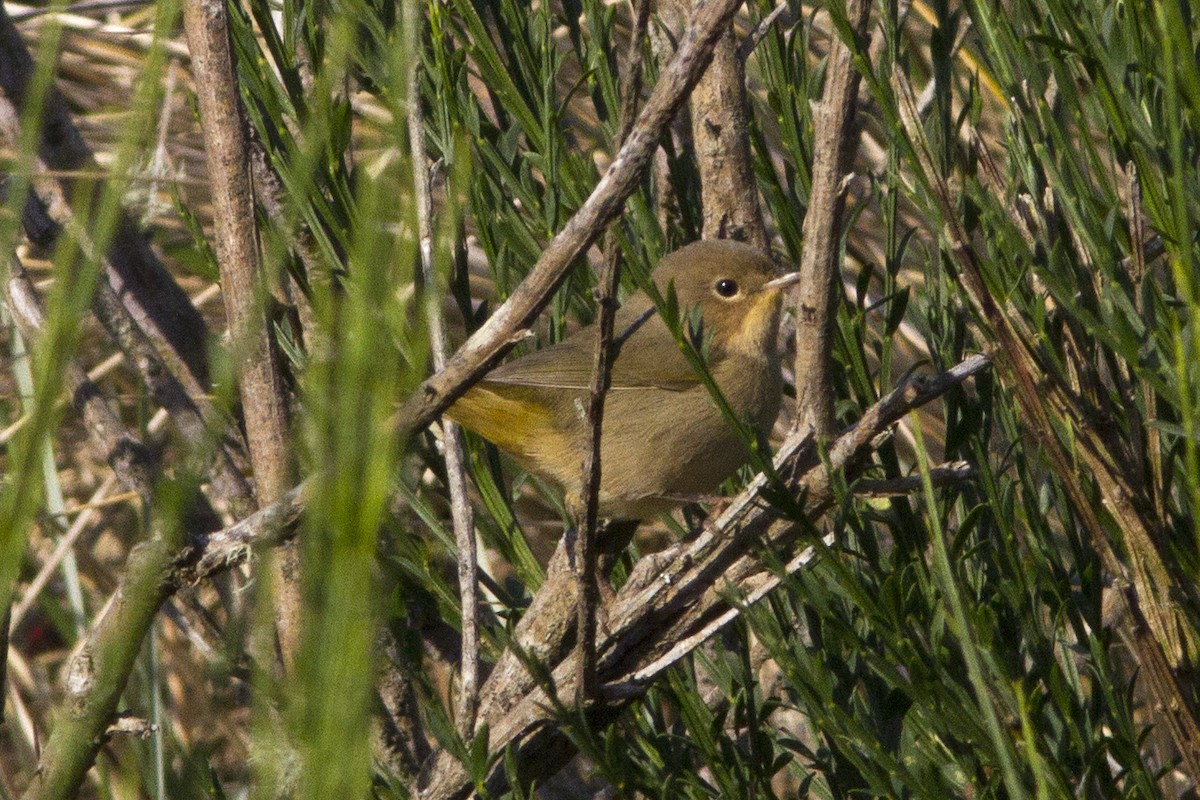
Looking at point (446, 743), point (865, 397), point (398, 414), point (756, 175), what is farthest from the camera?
point (756, 175)

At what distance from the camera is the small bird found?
267cm

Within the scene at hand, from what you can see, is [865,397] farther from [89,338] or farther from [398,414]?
[89,338]

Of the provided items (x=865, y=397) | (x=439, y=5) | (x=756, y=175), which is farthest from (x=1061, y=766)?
(x=439, y=5)

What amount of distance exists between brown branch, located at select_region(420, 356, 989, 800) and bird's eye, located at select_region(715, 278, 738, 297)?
950 mm

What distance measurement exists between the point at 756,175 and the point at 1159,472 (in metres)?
1.09

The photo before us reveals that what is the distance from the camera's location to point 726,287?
299cm

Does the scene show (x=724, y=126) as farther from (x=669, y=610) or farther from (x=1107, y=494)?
(x=1107, y=494)

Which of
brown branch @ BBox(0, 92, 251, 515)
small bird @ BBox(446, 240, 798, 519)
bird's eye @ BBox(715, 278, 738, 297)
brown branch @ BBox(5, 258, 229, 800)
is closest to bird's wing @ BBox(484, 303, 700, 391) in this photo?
small bird @ BBox(446, 240, 798, 519)

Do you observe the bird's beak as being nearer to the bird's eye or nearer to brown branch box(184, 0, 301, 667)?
the bird's eye

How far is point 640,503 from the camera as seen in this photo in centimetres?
264

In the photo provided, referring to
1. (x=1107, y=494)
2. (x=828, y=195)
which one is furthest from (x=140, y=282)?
(x=1107, y=494)

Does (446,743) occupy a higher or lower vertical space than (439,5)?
lower

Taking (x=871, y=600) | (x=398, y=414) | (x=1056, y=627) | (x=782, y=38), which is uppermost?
(x=782, y=38)

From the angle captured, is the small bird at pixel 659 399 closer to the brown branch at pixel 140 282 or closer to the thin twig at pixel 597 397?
the thin twig at pixel 597 397
